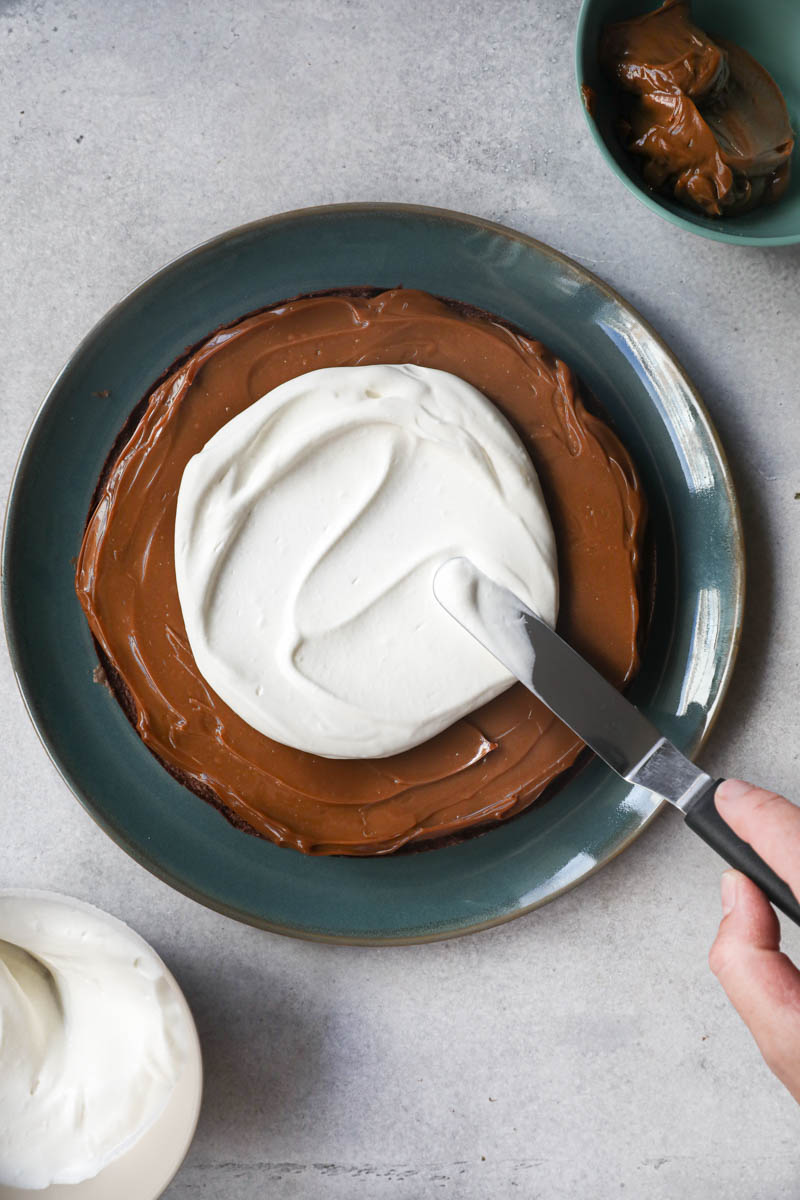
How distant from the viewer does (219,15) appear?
2.21 metres

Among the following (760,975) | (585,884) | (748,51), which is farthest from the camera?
(585,884)

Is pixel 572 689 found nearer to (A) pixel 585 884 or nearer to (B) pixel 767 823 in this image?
(B) pixel 767 823

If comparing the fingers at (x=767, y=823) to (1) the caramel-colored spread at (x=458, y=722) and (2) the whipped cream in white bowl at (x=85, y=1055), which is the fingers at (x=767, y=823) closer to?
(1) the caramel-colored spread at (x=458, y=722)

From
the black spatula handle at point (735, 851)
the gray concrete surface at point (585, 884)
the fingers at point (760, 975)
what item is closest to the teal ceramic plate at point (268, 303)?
the gray concrete surface at point (585, 884)

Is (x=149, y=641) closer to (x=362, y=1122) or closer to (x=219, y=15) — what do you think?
(x=362, y=1122)

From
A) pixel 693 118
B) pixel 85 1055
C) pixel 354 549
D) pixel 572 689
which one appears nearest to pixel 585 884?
pixel 572 689

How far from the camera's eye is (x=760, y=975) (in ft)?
5.43

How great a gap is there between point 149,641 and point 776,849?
1.30 meters

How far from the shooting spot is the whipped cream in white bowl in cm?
206

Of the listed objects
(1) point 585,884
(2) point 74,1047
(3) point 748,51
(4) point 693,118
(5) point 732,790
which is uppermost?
(3) point 748,51

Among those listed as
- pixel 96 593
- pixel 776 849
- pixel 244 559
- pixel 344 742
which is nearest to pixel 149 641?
pixel 96 593

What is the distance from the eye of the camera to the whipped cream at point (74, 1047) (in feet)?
6.87

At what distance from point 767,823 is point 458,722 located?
0.63 m

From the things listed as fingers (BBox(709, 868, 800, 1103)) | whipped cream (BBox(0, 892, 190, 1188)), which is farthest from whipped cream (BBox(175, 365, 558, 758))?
whipped cream (BBox(0, 892, 190, 1188))
